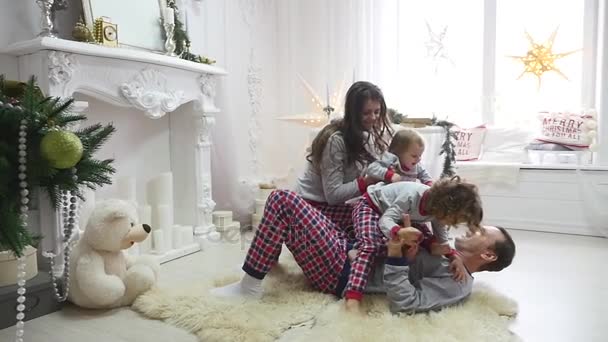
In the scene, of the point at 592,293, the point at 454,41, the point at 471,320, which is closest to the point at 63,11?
the point at 471,320

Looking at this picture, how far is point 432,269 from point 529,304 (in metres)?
0.44

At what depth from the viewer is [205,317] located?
1.62 m

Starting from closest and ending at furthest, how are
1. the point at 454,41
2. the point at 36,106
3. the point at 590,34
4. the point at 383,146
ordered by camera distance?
the point at 36,106 < the point at 383,146 < the point at 590,34 < the point at 454,41

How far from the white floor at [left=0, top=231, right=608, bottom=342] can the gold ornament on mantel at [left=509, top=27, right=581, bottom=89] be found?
5.15 feet

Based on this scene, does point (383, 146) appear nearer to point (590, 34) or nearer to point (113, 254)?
point (113, 254)

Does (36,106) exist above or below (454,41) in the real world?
below

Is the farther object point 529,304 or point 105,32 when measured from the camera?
point 105,32

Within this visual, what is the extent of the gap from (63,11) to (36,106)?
139 cm

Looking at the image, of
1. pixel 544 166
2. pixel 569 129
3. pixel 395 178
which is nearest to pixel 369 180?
pixel 395 178

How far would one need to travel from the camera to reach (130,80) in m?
2.29

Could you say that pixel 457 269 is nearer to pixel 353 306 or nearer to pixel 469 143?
pixel 353 306

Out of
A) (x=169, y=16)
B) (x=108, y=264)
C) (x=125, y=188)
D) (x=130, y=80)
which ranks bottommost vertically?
(x=108, y=264)

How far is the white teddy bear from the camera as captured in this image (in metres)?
1.77

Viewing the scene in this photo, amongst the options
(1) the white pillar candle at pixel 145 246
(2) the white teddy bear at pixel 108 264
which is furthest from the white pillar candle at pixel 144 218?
(2) the white teddy bear at pixel 108 264
